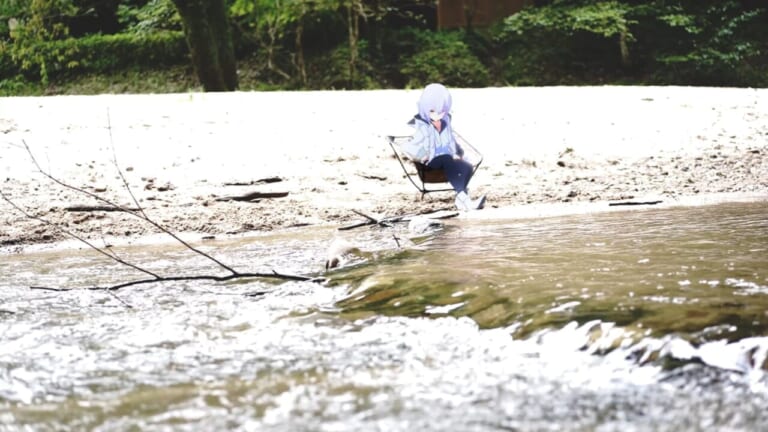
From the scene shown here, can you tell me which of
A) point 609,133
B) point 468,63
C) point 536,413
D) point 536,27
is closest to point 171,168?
point 609,133

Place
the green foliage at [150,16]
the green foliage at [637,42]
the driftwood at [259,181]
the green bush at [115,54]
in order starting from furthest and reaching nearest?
the green bush at [115,54] → the green foliage at [150,16] → the green foliage at [637,42] → the driftwood at [259,181]

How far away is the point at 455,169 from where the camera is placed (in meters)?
6.23

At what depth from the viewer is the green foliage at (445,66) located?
18.8m

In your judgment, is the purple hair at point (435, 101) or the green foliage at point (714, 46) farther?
the green foliage at point (714, 46)

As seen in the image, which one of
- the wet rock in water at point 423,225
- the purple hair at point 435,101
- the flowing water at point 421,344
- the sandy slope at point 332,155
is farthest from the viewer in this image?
the sandy slope at point 332,155

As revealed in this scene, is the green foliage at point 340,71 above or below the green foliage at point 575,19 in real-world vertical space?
below

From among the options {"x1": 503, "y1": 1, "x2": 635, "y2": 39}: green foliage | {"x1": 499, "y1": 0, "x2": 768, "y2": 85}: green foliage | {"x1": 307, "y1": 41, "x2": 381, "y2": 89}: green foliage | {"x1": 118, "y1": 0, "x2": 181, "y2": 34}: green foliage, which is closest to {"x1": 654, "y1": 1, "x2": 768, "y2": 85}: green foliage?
{"x1": 499, "y1": 0, "x2": 768, "y2": 85}: green foliage

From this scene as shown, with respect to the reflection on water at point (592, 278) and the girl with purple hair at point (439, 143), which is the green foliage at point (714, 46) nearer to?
the girl with purple hair at point (439, 143)

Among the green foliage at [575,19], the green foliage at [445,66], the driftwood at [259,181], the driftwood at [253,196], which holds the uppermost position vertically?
the green foliage at [575,19]

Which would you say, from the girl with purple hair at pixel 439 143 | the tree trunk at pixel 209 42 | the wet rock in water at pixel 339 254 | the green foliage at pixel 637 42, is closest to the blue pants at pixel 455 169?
the girl with purple hair at pixel 439 143

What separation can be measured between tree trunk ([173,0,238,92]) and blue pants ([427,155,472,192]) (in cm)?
916

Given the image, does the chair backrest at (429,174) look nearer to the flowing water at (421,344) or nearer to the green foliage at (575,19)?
the flowing water at (421,344)

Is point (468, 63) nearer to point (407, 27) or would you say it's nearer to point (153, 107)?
point (407, 27)

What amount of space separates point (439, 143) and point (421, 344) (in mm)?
3109
